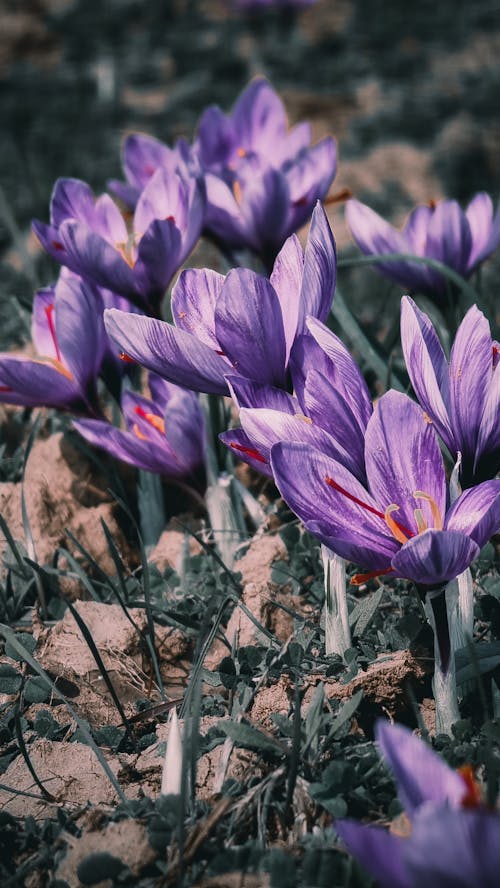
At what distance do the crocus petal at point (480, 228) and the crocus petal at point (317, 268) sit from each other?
0.60 metres

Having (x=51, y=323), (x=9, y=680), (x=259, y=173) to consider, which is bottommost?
(x=9, y=680)

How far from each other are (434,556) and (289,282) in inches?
16.0

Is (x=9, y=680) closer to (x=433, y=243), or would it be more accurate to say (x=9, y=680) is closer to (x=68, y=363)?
(x=68, y=363)

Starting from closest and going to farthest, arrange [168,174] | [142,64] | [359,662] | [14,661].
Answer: [359,662], [14,661], [168,174], [142,64]

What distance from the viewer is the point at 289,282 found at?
1113mm

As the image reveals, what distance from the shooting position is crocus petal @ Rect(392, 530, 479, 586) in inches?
33.6

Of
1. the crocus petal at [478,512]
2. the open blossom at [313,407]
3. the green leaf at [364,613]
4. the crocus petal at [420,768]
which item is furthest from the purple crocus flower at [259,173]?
the crocus petal at [420,768]

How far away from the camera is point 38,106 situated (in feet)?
13.5

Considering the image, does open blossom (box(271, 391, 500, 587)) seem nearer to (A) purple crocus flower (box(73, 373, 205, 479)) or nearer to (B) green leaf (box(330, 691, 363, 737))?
(B) green leaf (box(330, 691, 363, 737))

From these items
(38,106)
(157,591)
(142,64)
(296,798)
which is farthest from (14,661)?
(142,64)

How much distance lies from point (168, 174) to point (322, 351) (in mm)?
580

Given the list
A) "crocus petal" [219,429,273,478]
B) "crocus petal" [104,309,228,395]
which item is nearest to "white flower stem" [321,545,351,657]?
"crocus petal" [219,429,273,478]

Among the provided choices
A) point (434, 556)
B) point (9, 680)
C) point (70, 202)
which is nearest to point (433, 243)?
point (70, 202)

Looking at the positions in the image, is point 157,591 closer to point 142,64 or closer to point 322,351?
point 322,351
